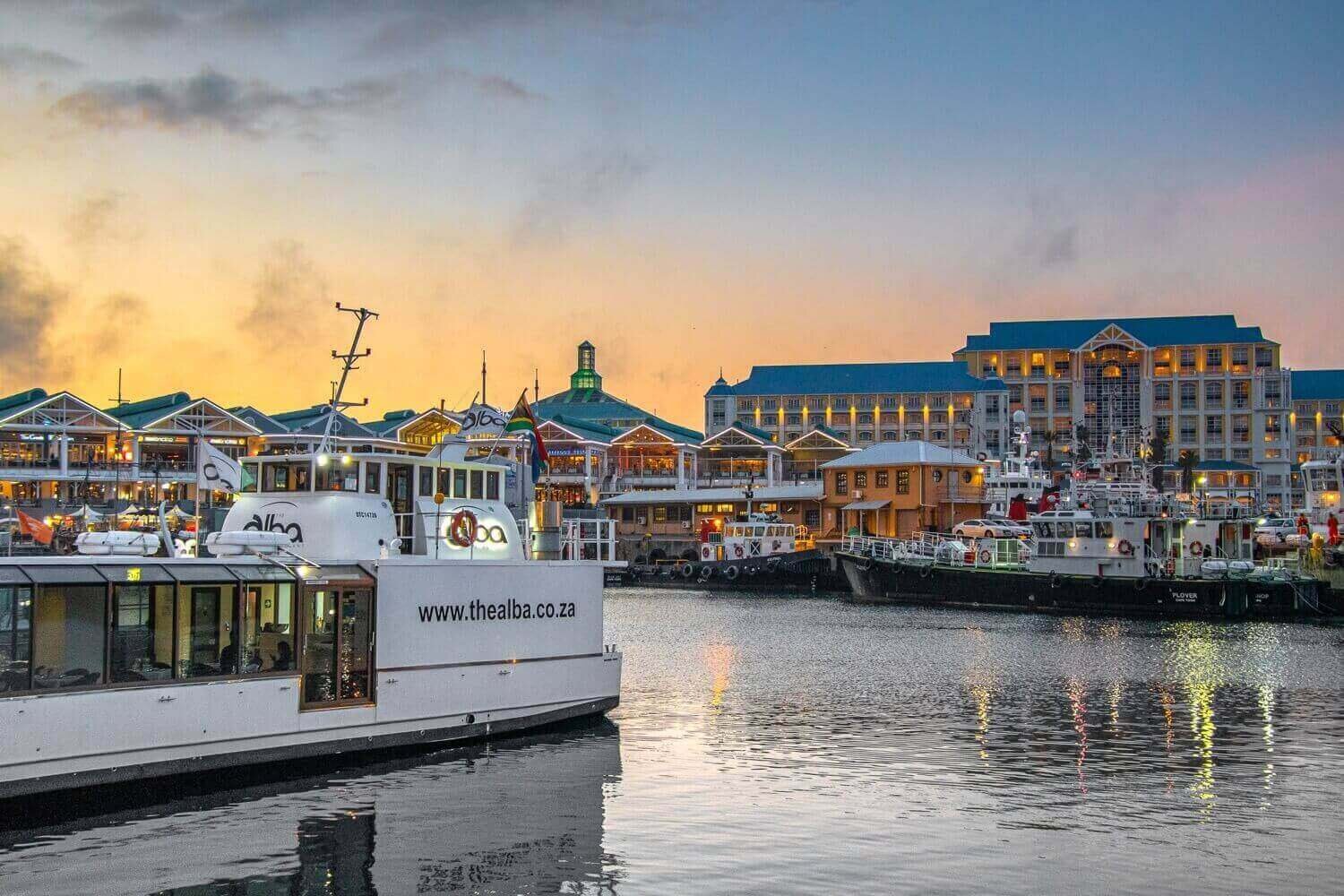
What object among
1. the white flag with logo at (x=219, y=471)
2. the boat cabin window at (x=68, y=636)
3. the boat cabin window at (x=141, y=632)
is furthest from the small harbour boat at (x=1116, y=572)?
the boat cabin window at (x=68, y=636)

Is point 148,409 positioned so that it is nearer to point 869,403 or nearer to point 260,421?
point 260,421

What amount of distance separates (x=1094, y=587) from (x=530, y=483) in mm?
→ 47732

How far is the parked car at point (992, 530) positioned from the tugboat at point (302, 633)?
2568 inches

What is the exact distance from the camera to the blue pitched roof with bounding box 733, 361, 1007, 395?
564ft

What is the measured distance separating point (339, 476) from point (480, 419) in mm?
8009

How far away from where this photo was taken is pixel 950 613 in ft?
239

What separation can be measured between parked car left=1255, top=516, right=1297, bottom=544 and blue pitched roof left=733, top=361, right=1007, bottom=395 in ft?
195

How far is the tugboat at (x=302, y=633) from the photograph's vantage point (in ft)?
68.9

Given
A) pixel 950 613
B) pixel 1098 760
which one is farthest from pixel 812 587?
pixel 1098 760

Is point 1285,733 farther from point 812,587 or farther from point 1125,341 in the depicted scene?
point 1125,341

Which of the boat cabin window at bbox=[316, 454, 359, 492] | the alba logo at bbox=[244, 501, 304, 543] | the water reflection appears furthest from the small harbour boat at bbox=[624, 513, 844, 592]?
the water reflection

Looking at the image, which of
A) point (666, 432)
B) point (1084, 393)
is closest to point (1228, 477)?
point (1084, 393)

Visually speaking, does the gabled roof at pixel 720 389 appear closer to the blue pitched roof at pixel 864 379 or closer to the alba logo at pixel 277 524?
the blue pitched roof at pixel 864 379

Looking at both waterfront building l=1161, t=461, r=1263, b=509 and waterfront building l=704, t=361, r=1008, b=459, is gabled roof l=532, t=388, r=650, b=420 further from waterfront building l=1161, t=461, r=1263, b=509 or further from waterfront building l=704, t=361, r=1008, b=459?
waterfront building l=1161, t=461, r=1263, b=509
